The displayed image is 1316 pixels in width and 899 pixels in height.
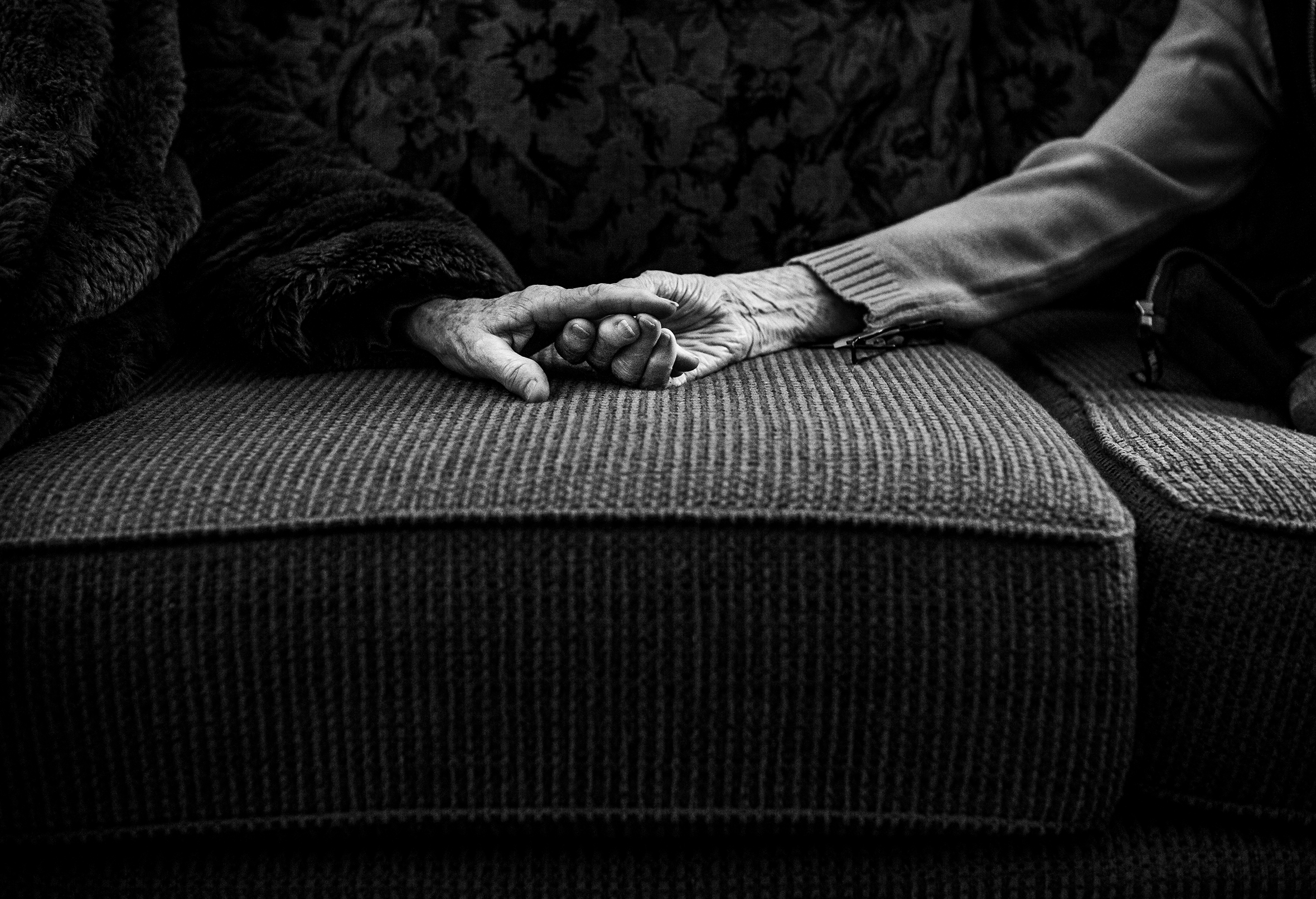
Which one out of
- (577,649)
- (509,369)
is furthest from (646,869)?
(509,369)

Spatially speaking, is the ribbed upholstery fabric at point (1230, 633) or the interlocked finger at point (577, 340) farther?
the interlocked finger at point (577, 340)

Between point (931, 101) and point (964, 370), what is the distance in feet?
1.52

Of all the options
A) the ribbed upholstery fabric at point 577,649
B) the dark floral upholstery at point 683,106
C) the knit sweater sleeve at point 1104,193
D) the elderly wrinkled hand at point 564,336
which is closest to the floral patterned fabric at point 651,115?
the dark floral upholstery at point 683,106

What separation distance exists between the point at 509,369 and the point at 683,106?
1.66 ft

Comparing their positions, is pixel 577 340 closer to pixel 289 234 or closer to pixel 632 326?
pixel 632 326

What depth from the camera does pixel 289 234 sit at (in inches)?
41.6

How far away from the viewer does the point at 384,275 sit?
3.28ft

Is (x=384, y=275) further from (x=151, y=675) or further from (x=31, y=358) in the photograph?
(x=151, y=675)

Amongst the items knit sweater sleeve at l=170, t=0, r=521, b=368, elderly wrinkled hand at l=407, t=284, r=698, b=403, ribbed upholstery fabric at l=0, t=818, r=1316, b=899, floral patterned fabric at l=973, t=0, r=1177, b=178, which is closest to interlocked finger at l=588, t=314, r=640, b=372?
elderly wrinkled hand at l=407, t=284, r=698, b=403

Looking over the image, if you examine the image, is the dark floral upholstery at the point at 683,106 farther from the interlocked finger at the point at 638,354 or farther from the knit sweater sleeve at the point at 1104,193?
the interlocked finger at the point at 638,354

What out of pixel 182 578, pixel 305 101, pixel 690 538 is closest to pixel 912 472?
pixel 690 538

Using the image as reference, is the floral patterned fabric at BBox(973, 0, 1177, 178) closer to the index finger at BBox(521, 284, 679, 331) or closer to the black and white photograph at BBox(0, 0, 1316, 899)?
the black and white photograph at BBox(0, 0, 1316, 899)

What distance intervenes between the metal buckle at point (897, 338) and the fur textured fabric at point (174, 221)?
36 centimetres

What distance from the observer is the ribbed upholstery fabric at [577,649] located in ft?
2.34
